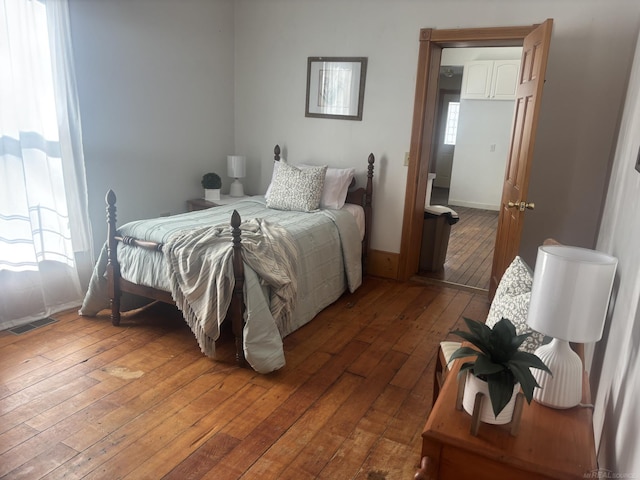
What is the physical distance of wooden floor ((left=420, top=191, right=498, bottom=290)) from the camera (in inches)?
172

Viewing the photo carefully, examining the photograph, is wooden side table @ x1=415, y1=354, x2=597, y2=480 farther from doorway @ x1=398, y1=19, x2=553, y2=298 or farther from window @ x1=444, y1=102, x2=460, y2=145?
window @ x1=444, y1=102, x2=460, y2=145

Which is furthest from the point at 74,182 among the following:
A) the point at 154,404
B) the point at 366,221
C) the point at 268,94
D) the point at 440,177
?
the point at 440,177

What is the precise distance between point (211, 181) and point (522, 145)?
261 centimetres

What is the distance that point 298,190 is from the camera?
379cm

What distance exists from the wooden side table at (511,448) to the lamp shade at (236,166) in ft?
11.5

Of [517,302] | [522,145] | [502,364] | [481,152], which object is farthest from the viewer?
[481,152]

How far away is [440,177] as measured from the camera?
9570mm

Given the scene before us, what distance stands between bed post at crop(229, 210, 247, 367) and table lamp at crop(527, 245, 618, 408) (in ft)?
5.11

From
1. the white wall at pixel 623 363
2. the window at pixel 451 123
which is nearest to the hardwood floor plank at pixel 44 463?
the white wall at pixel 623 363

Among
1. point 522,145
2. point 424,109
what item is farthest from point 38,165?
point 522,145

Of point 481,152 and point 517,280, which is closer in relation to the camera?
point 517,280

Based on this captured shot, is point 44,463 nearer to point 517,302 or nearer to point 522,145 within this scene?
point 517,302

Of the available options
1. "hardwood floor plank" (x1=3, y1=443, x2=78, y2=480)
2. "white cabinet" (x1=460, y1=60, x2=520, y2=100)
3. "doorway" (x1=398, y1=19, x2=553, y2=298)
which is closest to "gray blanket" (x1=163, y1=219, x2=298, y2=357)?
"hardwood floor plank" (x1=3, y1=443, x2=78, y2=480)

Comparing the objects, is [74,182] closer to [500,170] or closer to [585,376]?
[585,376]
